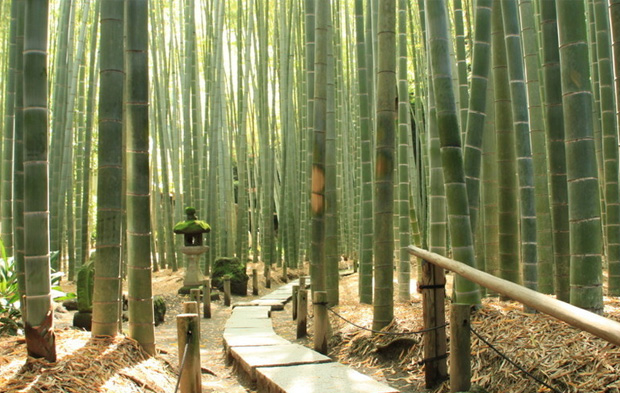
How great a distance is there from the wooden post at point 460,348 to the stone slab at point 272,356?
0.91m

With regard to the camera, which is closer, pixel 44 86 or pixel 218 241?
pixel 44 86

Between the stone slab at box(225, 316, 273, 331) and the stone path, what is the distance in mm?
39

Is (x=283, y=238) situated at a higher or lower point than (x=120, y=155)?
lower

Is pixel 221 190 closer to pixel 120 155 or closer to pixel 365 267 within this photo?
pixel 365 267

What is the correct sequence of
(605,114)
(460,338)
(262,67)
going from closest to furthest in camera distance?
(460,338) < (605,114) < (262,67)

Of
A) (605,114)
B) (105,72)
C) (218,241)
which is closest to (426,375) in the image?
(105,72)

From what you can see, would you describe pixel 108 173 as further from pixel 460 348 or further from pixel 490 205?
pixel 490 205

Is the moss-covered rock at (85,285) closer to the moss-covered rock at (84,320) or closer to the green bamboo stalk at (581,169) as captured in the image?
the moss-covered rock at (84,320)

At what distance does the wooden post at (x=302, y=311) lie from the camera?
3.78m

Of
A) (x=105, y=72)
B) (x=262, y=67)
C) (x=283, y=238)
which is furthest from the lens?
(x=283, y=238)

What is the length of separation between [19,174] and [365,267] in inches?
93.0

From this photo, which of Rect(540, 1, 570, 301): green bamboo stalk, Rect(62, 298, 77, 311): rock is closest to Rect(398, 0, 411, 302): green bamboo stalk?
Rect(540, 1, 570, 301): green bamboo stalk

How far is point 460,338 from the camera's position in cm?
218

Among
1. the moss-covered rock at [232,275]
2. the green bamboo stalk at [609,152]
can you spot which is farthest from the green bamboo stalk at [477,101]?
the moss-covered rock at [232,275]
